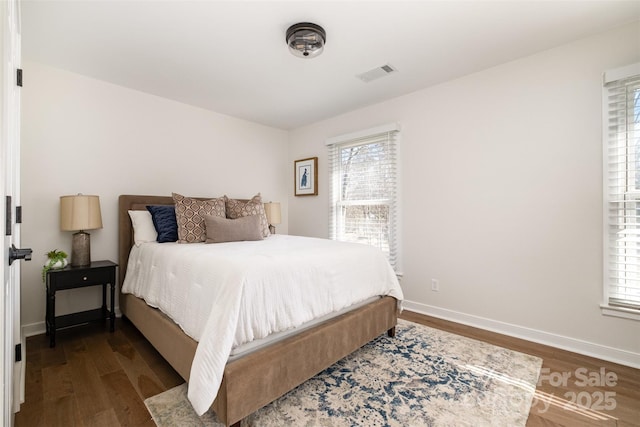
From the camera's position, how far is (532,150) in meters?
2.56

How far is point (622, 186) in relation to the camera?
2.18 metres

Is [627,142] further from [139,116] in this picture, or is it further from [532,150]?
[139,116]

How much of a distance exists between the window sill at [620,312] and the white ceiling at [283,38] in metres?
2.13

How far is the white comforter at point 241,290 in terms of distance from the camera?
1396 mm

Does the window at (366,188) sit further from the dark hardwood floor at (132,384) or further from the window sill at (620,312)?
the window sill at (620,312)

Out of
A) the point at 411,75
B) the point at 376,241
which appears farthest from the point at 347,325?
the point at 411,75

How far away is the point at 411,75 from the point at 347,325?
8.12ft

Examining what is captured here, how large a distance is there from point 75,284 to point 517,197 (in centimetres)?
395

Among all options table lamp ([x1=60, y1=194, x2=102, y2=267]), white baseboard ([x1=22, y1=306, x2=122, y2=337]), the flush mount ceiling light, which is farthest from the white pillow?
the flush mount ceiling light

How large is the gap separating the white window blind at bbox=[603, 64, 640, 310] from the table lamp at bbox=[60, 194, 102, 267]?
430cm

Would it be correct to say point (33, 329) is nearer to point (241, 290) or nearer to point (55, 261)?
point (55, 261)

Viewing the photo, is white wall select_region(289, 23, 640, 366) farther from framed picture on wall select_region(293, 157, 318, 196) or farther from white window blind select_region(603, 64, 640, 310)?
framed picture on wall select_region(293, 157, 318, 196)

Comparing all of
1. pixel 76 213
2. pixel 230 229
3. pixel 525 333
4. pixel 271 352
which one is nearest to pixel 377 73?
pixel 230 229

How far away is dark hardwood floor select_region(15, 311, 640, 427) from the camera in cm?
159
